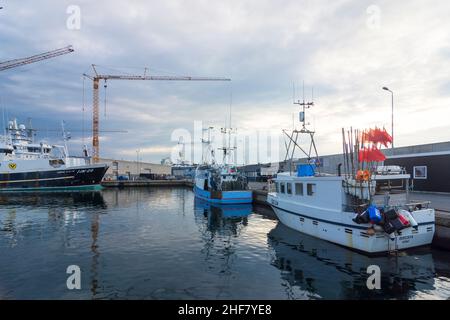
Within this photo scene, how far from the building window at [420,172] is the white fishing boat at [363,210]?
12142 millimetres

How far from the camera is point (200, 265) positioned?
15.0 meters

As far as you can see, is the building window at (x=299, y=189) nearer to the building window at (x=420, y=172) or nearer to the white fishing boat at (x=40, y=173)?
the building window at (x=420, y=172)

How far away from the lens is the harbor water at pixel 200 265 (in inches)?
460

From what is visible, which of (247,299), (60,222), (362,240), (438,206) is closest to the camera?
(247,299)

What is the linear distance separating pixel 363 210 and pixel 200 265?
9055 millimetres

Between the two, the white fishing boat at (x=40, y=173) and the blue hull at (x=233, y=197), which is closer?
the blue hull at (x=233, y=197)

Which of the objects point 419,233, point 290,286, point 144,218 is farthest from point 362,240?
point 144,218

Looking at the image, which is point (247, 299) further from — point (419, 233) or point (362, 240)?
point (419, 233)

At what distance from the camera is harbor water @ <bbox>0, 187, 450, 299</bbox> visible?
38.4 ft

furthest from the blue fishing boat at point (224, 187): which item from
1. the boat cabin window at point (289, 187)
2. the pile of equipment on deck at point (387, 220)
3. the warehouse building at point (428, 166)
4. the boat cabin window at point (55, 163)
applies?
the boat cabin window at point (55, 163)

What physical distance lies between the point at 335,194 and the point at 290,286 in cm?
747

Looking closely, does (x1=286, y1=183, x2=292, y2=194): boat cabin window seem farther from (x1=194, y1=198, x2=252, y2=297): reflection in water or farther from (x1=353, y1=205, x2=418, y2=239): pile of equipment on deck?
(x1=353, y1=205, x2=418, y2=239): pile of equipment on deck

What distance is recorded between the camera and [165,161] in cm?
14962

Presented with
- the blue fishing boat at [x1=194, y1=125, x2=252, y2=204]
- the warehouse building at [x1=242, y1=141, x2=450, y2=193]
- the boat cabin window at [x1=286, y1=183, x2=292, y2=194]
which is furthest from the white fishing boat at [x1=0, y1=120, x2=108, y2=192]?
the boat cabin window at [x1=286, y1=183, x2=292, y2=194]
